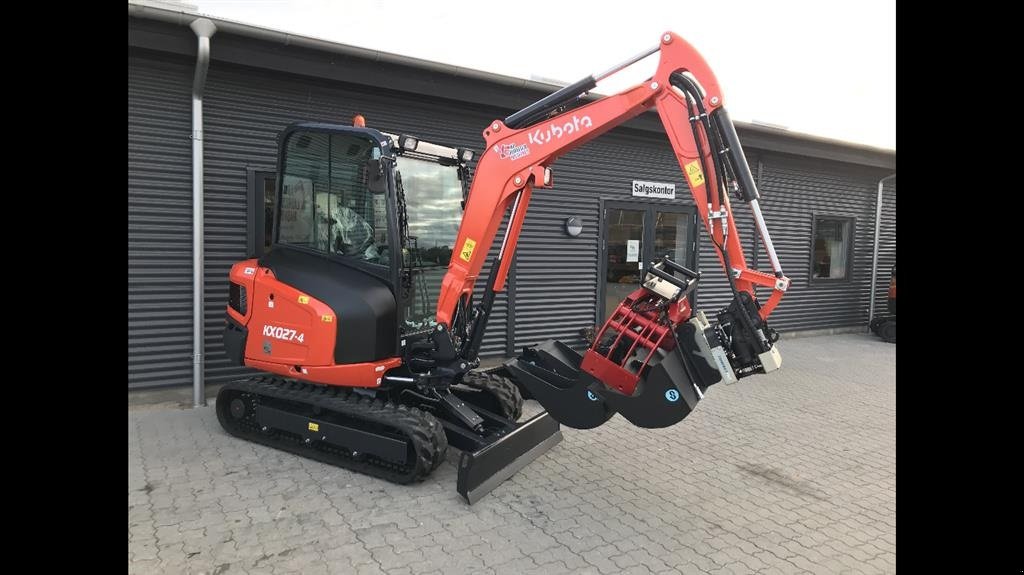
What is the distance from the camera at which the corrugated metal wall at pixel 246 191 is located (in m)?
6.01

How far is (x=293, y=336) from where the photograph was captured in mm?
4668

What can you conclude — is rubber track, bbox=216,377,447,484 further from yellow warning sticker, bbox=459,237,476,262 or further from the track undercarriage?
yellow warning sticker, bbox=459,237,476,262

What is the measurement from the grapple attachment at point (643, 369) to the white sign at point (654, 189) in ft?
17.8

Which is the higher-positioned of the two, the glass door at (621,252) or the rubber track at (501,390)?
the glass door at (621,252)

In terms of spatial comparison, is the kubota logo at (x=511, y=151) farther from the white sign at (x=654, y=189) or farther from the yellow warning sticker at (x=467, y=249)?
the white sign at (x=654, y=189)

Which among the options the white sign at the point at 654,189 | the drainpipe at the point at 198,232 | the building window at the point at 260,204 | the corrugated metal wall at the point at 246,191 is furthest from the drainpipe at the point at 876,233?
the drainpipe at the point at 198,232

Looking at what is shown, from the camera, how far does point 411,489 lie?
168 inches

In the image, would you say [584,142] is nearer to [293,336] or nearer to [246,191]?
[293,336]

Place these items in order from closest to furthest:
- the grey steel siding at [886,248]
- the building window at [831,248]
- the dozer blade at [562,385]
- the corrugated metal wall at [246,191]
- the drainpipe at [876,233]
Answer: the dozer blade at [562,385]
the corrugated metal wall at [246,191]
the building window at [831,248]
the drainpipe at [876,233]
the grey steel siding at [886,248]

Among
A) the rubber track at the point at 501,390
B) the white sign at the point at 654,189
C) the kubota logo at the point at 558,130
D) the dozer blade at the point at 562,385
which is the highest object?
the white sign at the point at 654,189

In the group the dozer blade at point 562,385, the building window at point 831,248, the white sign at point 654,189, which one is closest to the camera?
the dozer blade at point 562,385

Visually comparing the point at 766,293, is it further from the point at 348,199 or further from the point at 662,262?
the point at 348,199

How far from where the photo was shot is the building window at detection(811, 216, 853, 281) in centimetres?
1173

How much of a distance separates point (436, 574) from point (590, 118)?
9.96 ft
